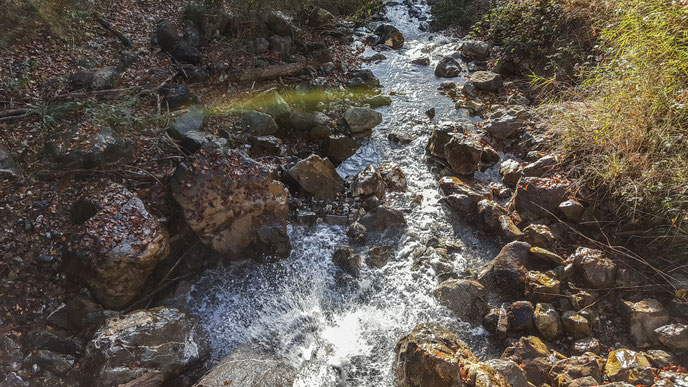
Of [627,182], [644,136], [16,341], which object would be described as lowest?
[16,341]

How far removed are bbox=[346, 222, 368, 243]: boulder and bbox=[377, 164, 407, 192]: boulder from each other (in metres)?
1.05

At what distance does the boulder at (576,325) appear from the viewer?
3.88 metres

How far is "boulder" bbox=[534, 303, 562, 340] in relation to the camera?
12.9 ft

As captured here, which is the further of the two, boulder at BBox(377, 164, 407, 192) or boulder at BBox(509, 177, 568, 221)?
boulder at BBox(377, 164, 407, 192)

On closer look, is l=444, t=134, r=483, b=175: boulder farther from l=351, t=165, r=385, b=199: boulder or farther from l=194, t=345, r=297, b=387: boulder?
l=194, t=345, r=297, b=387: boulder

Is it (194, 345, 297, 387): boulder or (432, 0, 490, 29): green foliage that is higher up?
(432, 0, 490, 29): green foliage

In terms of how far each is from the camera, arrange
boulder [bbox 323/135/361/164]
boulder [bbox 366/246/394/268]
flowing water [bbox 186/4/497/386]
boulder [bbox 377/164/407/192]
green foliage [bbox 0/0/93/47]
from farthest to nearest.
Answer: boulder [bbox 323/135/361/164] → green foliage [bbox 0/0/93/47] → boulder [bbox 377/164/407/192] → boulder [bbox 366/246/394/268] → flowing water [bbox 186/4/497/386]

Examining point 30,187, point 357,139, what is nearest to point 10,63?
point 30,187

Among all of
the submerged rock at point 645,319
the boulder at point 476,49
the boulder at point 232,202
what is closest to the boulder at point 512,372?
the submerged rock at point 645,319

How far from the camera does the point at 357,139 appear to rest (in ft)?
23.1

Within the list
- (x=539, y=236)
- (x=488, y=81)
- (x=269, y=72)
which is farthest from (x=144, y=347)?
(x=488, y=81)

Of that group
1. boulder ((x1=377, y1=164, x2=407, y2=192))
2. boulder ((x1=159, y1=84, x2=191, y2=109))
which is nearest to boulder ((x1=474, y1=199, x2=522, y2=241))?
boulder ((x1=377, y1=164, x2=407, y2=192))

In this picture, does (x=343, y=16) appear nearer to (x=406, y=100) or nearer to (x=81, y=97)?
(x=406, y=100)

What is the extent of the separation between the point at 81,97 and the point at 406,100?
6105mm
